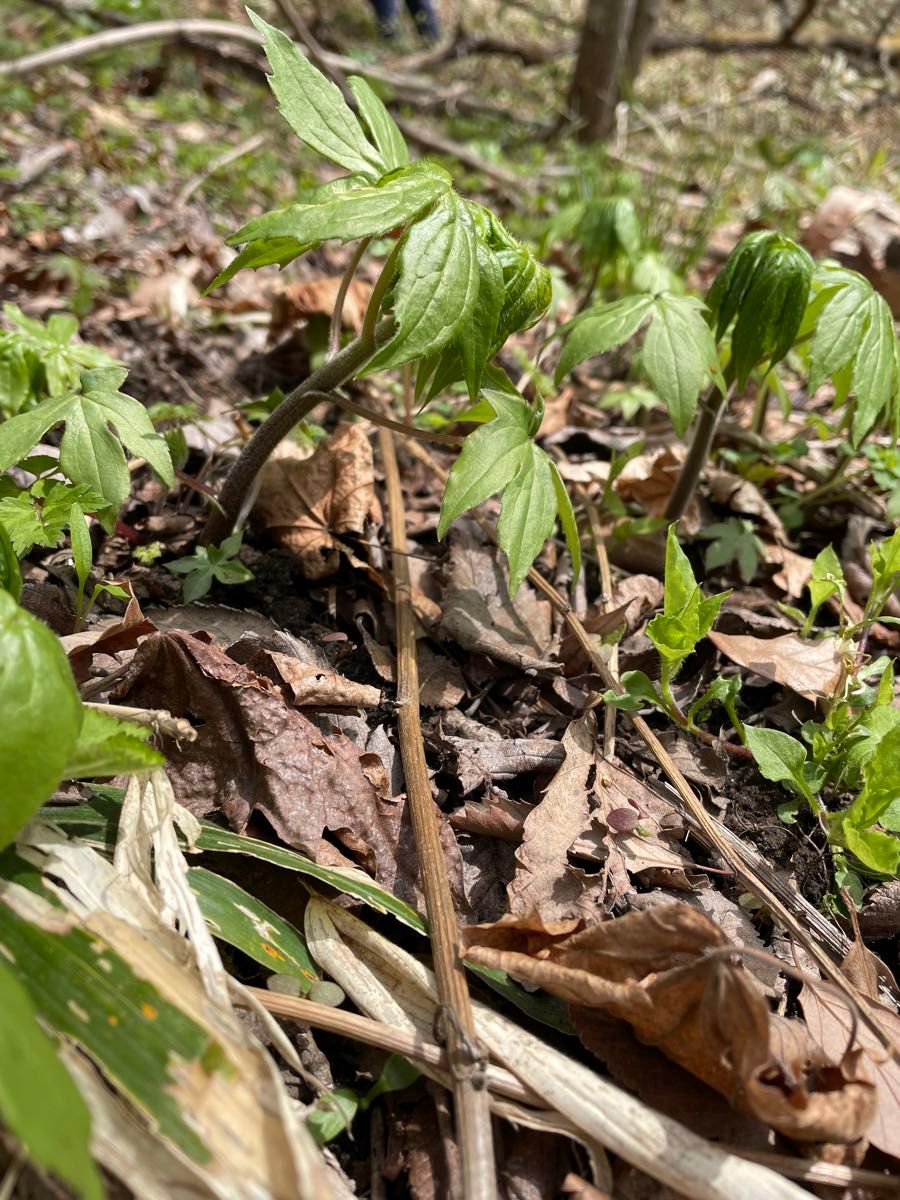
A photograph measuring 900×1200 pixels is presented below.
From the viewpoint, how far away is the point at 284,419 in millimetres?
1695

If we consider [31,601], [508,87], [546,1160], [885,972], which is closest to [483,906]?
[546,1160]

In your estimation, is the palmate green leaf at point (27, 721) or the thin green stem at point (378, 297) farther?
the thin green stem at point (378, 297)

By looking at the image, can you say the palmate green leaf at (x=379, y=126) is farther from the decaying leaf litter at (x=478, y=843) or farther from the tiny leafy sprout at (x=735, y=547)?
the tiny leafy sprout at (x=735, y=547)

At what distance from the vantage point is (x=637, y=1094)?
1.15 meters

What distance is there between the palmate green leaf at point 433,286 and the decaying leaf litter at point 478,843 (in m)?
0.65

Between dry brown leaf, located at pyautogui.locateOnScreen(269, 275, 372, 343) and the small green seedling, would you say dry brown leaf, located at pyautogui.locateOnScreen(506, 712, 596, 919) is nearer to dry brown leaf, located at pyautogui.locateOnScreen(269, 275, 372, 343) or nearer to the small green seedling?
the small green seedling

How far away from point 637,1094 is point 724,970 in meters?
0.22

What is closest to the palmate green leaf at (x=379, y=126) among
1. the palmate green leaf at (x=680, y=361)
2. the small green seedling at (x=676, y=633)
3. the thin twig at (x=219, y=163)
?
the palmate green leaf at (x=680, y=361)

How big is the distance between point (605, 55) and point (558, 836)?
545 cm

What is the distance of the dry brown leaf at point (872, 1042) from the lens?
44.8 inches

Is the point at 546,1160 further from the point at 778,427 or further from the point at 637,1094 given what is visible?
the point at 778,427

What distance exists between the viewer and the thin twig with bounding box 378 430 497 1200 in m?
1.05

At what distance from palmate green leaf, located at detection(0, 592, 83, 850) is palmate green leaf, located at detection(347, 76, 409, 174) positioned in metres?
1.00

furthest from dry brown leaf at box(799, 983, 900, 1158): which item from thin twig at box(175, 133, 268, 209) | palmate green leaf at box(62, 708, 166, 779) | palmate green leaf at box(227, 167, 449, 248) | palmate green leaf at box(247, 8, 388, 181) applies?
thin twig at box(175, 133, 268, 209)
